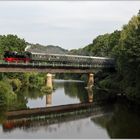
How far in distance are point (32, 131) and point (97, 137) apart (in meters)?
7.76

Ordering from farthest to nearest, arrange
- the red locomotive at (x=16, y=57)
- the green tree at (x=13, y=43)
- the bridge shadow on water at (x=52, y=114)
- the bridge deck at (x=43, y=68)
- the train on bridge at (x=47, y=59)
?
the green tree at (x=13, y=43)
the train on bridge at (x=47, y=59)
the red locomotive at (x=16, y=57)
the bridge deck at (x=43, y=68)
the bridge shadow on water at (x=52, y=114)

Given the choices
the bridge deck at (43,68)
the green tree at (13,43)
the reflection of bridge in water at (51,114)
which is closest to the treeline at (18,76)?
the green tree at (13,43)

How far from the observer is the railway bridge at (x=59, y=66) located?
256 feet

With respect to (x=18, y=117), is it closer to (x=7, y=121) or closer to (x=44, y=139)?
(x=7, y=121)

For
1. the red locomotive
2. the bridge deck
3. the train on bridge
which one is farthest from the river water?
the train on bridge

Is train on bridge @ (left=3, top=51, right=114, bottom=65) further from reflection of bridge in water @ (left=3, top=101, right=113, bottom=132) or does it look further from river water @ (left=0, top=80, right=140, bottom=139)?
river water @ (left=0, top=80, right=140, bottom=139)

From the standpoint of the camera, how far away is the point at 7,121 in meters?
52.5

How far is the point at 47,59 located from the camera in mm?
100000

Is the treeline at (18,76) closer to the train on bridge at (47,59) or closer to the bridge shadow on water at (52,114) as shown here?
the train on bridge at (47,59)

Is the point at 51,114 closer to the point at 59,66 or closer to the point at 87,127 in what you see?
the point at 87,127

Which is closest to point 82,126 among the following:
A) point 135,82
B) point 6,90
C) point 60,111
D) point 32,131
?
point 32,131

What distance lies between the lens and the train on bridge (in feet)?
285

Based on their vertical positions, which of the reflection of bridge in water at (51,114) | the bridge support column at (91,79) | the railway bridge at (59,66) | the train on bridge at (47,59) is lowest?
the reflection of bridge in water at (51,114)

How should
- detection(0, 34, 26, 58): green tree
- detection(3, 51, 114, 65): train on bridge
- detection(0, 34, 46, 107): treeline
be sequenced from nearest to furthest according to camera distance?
detection(3, 51, 114, 65): train on bridge < detection(0, 34, 46, 107): treeline < detection(0, 34, 26, 58): green tree
